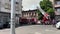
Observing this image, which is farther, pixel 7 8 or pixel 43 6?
pixel 43 6

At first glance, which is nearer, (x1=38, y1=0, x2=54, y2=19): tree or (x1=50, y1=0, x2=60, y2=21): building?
(x1=38, y1=0, x2=54, y2=19): tree

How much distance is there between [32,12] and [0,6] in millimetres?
35318

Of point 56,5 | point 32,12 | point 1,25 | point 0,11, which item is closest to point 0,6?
point 0,11

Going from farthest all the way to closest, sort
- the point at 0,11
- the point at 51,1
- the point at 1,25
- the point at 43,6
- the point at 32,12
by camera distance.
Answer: the point at 32,12 → the point at 51,1 → the point at 43,6 → the point at 0,11 → the point at 1,25

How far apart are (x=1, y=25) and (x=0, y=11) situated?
28.1 ft

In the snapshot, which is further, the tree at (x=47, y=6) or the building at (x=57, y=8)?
the building at (x=57, y=8)

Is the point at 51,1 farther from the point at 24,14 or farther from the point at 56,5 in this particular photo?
A: the point at 24,14

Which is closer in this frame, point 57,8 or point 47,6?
point 47,6

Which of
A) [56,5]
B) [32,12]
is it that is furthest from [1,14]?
[32,12]

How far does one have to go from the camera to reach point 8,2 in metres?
45.5

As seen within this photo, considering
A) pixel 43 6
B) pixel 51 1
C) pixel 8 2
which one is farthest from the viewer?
pixel 51 1

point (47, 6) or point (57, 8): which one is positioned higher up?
point (47, 6)

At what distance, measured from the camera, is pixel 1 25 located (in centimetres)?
3459

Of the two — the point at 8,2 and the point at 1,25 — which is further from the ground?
the point at 8,2
